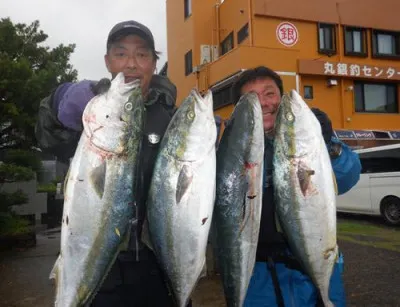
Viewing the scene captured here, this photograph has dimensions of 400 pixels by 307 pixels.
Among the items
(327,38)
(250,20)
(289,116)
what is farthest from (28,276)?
(327,38)

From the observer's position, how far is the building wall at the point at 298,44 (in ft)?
61.1

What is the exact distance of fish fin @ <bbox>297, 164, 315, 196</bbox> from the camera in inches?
104

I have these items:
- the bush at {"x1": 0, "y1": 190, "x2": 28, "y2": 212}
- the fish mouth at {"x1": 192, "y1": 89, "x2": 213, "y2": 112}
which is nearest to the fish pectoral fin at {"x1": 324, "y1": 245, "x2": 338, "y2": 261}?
the fish mouth at {"x1": 192, "y1": 89, "x2": 213, "y2": 112}

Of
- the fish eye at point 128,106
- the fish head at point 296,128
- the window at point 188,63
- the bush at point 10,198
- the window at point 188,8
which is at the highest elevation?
the window at point 188,8

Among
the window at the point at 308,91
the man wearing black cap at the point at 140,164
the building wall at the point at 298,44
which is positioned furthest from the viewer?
the window at the point at 308,91

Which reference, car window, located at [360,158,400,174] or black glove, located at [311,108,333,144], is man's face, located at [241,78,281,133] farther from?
car window, located at [360,158,400,174]

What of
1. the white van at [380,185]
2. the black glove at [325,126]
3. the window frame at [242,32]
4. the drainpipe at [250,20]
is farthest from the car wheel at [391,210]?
the black glove at [325,126]

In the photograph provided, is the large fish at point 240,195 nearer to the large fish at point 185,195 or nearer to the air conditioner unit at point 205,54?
the large fish at point 185,195

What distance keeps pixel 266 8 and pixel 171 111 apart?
1709 cm

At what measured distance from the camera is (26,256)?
915cm

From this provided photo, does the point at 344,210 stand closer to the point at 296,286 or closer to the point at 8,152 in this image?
the point at 8,152

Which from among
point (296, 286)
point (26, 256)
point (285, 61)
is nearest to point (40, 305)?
point (26, 256)

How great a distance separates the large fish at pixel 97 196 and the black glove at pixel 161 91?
64cm

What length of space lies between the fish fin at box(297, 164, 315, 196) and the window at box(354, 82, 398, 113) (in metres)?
19.8
